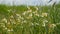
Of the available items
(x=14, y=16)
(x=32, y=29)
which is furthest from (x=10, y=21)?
(x=32, y=29)

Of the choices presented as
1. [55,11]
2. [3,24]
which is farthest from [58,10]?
[3,24]

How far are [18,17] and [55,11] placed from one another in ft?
1.94

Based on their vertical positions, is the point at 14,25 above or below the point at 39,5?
below

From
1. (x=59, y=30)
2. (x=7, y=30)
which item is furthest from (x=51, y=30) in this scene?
(x=7, y=30)

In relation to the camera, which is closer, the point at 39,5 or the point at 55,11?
the point at 55,11

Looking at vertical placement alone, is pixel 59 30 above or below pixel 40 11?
below

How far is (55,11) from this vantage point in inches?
156

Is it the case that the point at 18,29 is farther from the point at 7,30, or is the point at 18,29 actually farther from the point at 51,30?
the point at 51,30

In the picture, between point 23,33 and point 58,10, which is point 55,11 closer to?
point 58,10

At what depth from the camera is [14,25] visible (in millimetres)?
4113

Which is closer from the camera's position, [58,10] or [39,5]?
[58,10]

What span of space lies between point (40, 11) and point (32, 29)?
338mm

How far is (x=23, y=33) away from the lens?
12.6 feet

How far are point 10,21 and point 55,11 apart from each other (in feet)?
2.40
